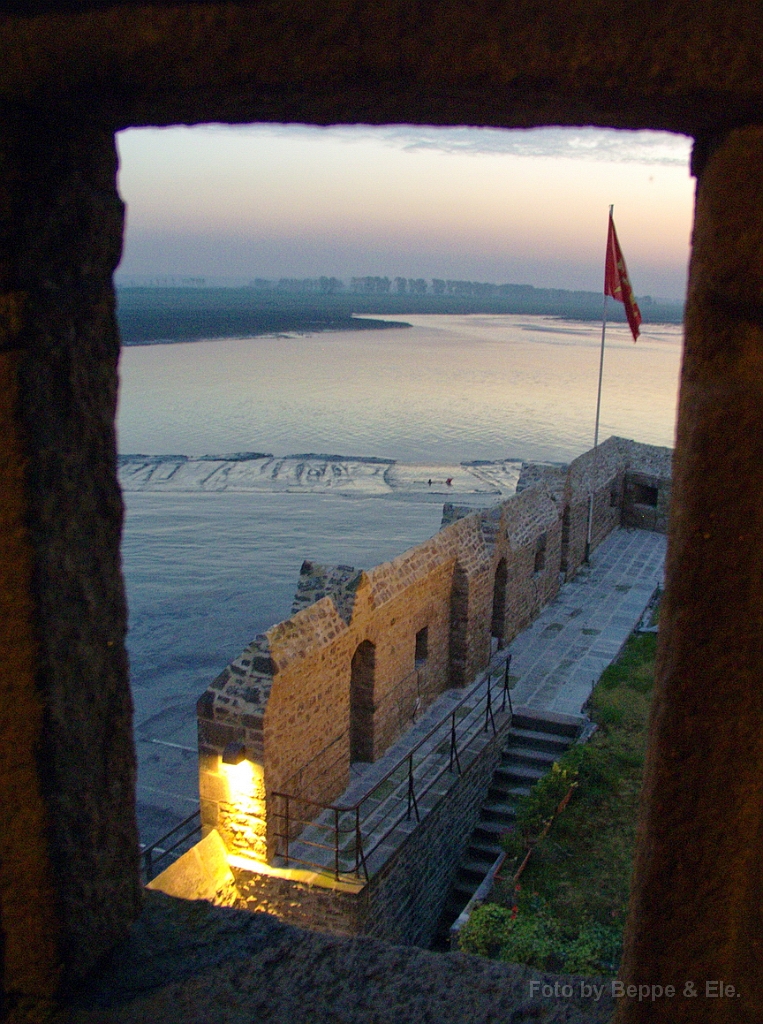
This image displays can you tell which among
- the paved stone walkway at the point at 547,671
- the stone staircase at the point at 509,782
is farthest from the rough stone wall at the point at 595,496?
the stone staircase at the point at 509,782

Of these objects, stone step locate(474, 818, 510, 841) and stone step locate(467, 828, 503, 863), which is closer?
stone step locate(467, 828, 503, 863)

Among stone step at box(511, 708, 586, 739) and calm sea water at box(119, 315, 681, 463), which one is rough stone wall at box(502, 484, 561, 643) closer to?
stone step at box(511, 708, 586, 739)

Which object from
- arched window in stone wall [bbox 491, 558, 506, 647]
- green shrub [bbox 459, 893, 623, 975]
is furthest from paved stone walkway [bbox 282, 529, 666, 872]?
green shrub [bbox 459, 893, 623, 975]

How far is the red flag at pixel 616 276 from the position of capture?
18.1m

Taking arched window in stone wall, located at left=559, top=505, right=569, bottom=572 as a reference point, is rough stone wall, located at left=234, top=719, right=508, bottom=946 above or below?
below

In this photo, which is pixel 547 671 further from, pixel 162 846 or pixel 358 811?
pixel 162 846

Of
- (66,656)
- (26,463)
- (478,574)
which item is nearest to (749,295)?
(26,463)

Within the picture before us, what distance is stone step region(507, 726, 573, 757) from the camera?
40.8 feet

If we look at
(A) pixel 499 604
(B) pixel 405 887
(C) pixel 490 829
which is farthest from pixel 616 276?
(B) pixel 405 887

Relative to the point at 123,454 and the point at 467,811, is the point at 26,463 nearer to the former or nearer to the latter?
the point at 467,811

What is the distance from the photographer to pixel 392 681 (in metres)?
11.3

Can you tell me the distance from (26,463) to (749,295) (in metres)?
1.41

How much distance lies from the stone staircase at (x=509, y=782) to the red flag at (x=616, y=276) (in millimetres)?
9054

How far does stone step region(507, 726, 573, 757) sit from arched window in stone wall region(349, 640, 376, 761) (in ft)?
8.45
